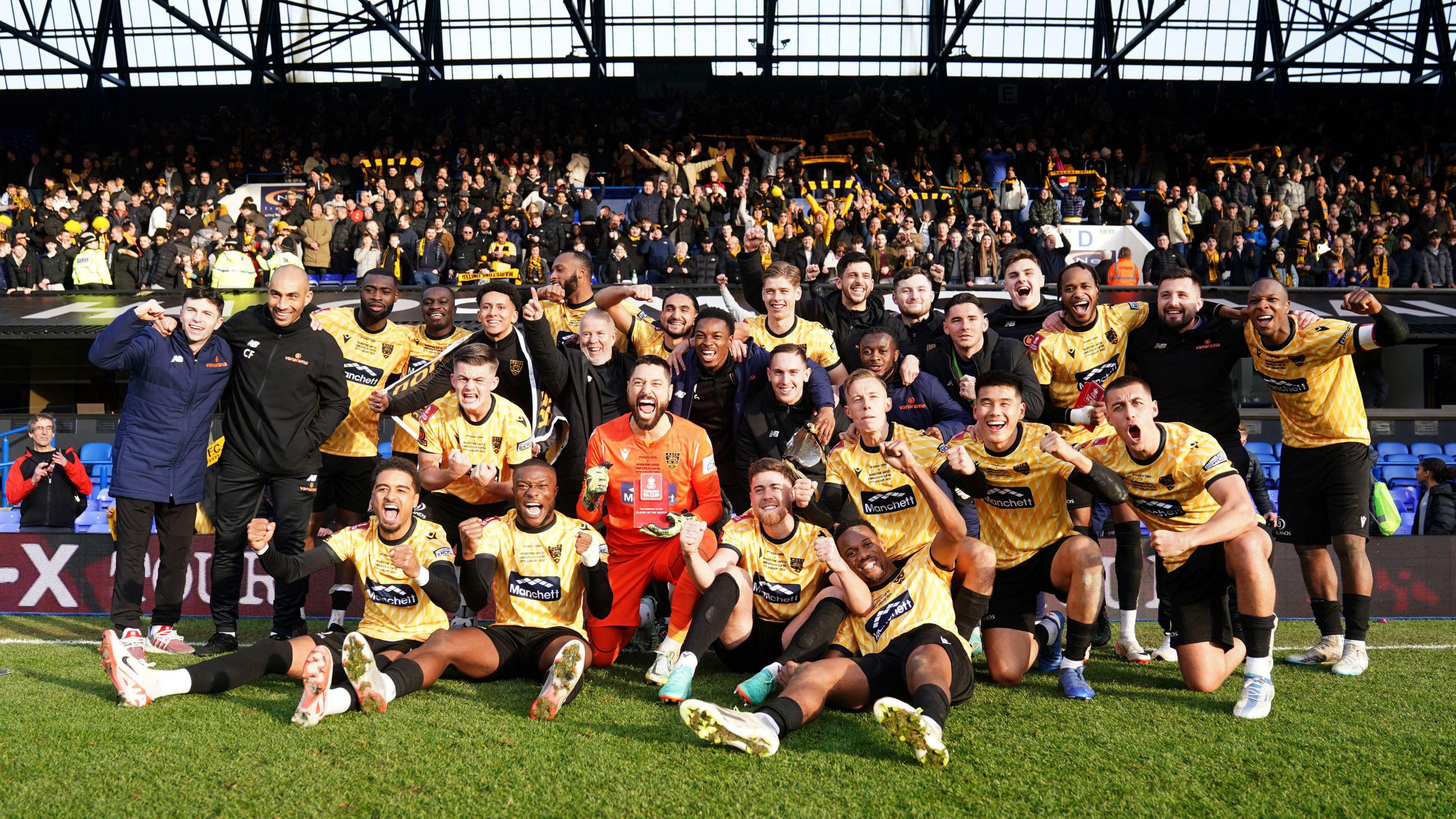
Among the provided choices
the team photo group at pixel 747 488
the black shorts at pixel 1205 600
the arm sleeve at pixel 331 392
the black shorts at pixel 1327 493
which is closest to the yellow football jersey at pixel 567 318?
the team photo group at pixel 747 488

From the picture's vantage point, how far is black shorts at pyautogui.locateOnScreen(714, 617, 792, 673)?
17.5 feet

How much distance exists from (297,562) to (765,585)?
2.35m

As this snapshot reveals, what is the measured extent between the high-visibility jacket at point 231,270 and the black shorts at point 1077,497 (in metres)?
13.4

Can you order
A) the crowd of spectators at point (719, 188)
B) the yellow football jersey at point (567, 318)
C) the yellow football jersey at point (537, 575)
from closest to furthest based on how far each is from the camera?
the yellow football jersey at point (537, 575), the yellow football jersey at point (567, 318), the crowd of spectators at point (719, 188)

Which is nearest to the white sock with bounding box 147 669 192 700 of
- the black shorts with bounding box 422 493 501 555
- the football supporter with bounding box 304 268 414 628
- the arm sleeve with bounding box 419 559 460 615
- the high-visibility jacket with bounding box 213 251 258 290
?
the arm sleeve with bounding box 419 559 460 615

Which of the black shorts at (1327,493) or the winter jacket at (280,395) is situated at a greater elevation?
the winter jacket at (280,395)

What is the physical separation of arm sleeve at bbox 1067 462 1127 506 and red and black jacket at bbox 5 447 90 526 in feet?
28.8

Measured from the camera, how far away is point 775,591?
531 centimetres

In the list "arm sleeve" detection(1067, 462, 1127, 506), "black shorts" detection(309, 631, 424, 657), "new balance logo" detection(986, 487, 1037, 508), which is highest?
"arm sleeve" detection(1067, 462, 1127, 506)

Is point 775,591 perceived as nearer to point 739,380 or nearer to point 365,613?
point 739,380

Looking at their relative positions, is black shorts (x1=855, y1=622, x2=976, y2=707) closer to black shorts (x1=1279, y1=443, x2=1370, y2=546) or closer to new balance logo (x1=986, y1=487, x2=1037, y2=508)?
new balance logo (x1=986, y1=487, x2=1037, y2=508)

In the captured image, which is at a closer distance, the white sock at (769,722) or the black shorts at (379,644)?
the white sock at (769,722)

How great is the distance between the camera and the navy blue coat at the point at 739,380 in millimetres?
6305

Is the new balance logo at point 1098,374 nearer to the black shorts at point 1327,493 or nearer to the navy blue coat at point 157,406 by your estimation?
the black shorts at point 1327,493
